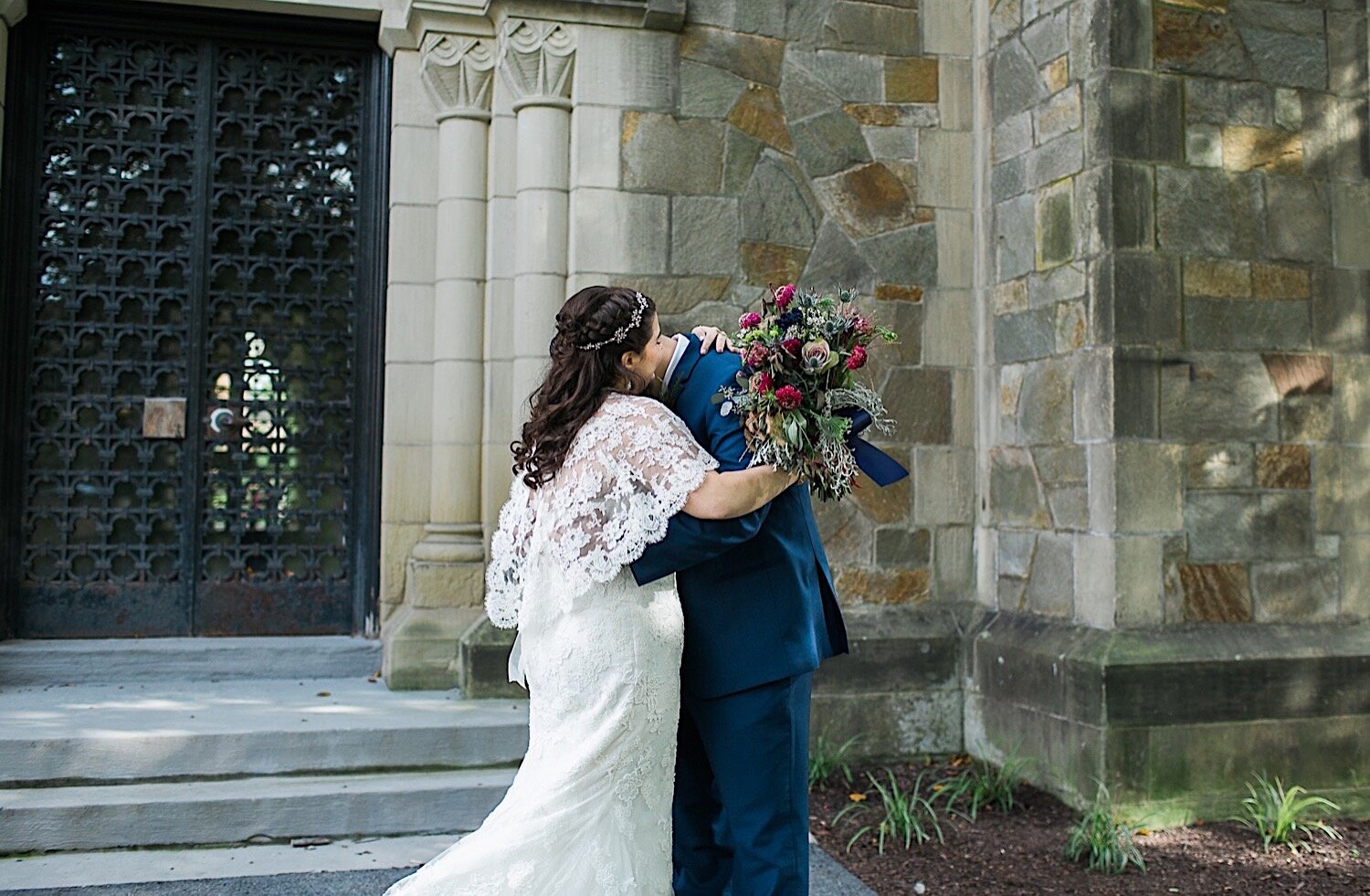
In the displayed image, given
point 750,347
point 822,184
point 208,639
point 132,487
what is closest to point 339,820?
point 208,639

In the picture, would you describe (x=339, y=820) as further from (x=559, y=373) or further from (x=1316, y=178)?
(x=1316, y=178)

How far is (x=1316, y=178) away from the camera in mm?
4914

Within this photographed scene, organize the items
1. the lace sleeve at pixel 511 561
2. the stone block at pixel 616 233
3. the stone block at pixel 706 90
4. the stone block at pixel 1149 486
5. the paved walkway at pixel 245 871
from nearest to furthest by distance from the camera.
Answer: the lace sleeve at pixel 511 561, the paved walkway at pixel 245 871, the stone block at pixel 1149 486, the stone block at pixel 616 233, the stone block at pixel 706 90

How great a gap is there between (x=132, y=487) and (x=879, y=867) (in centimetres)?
377

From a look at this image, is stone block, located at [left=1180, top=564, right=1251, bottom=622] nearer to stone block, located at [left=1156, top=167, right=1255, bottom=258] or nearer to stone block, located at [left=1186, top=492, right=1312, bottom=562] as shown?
stone block, located at [left=1186, top=492, right=1312, bottom=562]

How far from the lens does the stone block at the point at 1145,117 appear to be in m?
4.64

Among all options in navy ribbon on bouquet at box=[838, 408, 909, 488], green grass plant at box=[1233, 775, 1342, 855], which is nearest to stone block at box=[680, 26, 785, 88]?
navy ribbon on bouquet at box=[838, 408, 909, 488]

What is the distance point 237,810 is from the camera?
13.6ft

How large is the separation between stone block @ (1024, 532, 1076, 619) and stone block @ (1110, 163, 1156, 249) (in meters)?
1.19

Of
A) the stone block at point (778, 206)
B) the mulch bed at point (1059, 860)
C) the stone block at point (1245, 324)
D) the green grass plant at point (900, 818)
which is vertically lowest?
the mulch bed at point (1059, 860)

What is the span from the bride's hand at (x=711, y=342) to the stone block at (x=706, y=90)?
2.43 meters

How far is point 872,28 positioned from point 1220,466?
2.47m

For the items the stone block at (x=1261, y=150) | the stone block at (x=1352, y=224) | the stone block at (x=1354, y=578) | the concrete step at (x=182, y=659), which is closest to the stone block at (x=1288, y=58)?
the stone block at (x=1261, y=150)

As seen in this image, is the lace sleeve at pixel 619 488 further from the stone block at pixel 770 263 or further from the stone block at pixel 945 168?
the stone block at pixel 945 168
